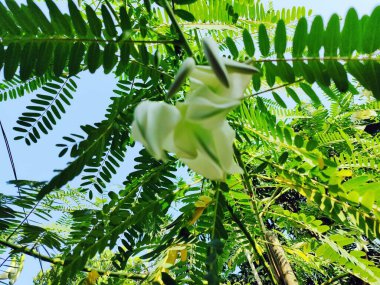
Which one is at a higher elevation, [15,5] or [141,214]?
[15,5]

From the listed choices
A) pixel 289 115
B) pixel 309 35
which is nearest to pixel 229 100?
pixel 309 35

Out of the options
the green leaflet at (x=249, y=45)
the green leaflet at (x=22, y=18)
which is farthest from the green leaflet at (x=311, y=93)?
the green leaflet at (x=22, y=18)

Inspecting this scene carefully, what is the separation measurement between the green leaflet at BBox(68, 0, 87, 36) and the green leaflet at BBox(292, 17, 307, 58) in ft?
1.14

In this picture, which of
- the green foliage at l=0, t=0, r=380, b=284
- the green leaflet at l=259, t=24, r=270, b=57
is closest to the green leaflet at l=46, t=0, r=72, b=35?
the green foliage at l=0, t=0, r=380, b=284

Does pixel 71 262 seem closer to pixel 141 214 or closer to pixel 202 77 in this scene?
pixel 141 214

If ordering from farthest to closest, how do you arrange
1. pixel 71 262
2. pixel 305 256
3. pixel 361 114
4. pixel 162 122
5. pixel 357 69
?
pixel 361 114, pixel 305 256, pixel 71 262, pixel 357 69, pixel 162 122

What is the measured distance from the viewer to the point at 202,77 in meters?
0.38

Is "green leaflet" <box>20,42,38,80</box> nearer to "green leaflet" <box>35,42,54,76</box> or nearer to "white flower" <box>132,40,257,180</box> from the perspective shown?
"green leaflet" <box>35,42,54,76</box>

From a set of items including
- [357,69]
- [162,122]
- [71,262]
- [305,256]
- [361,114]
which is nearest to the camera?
[162,122]

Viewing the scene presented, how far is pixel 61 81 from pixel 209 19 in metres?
0.47

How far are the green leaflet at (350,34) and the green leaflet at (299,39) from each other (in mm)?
58

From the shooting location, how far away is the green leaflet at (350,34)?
58 cm

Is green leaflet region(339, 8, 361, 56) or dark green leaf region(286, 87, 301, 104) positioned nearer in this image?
green leaflet region(339, 8, 361, 56)

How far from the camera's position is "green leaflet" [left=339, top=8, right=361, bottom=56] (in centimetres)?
58
